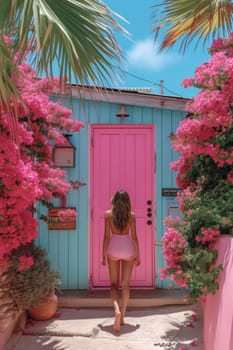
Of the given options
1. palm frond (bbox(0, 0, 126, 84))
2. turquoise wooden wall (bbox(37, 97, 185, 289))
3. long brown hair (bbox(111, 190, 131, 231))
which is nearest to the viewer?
palm frond (bbox(0, 0, 126, 84))

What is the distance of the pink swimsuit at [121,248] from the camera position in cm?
488

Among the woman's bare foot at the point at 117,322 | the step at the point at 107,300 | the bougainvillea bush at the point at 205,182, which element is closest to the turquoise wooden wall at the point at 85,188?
the step at the point at 107,300

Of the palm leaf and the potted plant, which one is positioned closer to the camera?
the palm leaf

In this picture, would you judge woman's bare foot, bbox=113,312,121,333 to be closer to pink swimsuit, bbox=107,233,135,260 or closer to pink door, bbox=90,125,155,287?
pink swimsuit, bbox=107,233,135,260

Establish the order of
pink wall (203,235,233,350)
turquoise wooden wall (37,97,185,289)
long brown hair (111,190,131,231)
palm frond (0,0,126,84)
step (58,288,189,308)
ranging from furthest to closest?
turquoise wooden wall (37,97,185,289), step (58,288,189,308), long brown hair (111,190,131,231), pink wall (203,235,233,350), palm frond (0,0,126,84)

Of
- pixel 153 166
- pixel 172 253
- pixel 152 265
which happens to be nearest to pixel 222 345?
pixel 172 253

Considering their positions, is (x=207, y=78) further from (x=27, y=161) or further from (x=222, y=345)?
(x=222, y=345)

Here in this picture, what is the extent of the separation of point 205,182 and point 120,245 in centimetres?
136

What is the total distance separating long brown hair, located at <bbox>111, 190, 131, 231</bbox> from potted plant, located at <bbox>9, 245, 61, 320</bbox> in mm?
1029

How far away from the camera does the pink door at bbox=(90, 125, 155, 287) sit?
20.1 feet

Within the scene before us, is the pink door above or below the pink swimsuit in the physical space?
above

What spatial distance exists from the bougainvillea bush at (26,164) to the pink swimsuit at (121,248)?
3.03 feet

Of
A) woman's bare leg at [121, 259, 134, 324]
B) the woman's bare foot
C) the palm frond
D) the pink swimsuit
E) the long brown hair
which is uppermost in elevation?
the palm frond

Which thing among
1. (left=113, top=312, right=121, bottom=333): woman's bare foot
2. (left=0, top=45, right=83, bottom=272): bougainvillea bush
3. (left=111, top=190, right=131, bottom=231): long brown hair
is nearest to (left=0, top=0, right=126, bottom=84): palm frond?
(left=0, top=45, right=83, bottom=272): bougainvillea bush
